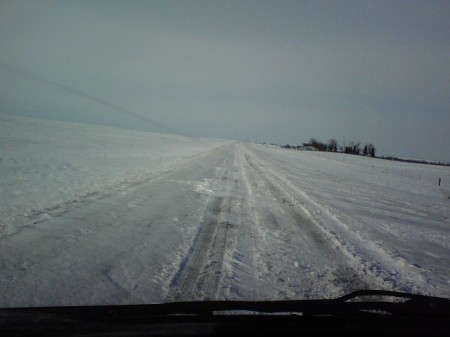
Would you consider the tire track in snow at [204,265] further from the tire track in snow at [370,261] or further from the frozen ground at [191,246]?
the tire track in snow at [370,261]

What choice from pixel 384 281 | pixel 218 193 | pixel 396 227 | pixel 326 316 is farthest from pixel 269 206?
pixel 326 316

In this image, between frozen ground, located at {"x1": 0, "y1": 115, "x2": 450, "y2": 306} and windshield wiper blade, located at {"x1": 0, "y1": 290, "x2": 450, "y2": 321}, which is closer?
windshield wiper blade, located at {"x1": 0, "y1": 290, "x2": 450, "y2": 321}

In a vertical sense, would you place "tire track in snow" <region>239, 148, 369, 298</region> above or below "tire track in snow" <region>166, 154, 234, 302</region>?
above

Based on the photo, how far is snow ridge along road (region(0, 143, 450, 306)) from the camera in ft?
11.9

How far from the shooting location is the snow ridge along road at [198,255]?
362 centimetres

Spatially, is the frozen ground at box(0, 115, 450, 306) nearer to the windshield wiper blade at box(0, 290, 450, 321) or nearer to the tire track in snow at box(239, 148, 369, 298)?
the tire track in snow at box(239, 148, 369, 298)

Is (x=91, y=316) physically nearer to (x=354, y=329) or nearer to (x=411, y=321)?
(x=354, y=329)

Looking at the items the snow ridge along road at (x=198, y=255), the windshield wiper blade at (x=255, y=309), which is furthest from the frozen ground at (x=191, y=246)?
the windshield wiper blade at (x=255, y=309)

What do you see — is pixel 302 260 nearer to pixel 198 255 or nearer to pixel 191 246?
pixel 198 255

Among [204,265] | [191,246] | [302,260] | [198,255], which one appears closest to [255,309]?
[204,265]

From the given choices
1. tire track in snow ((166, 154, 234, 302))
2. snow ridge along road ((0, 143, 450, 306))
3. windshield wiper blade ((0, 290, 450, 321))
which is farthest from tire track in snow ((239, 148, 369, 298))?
windshield wiper blade ((0, 290, 450, 321))

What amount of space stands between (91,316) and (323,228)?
541cm

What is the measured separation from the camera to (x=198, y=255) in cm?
480

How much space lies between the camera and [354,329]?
2.40 meters
